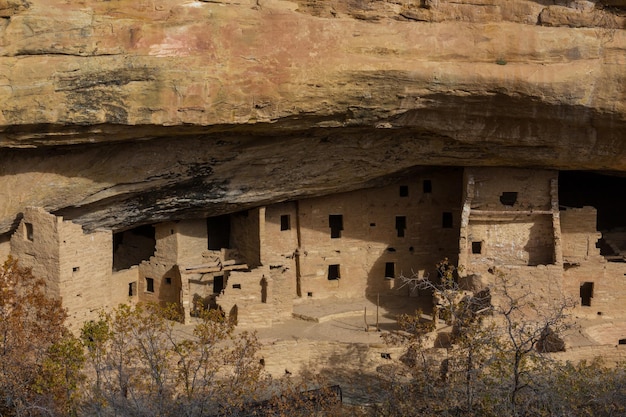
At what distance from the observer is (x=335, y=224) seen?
85.4 feet

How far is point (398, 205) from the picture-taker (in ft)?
83.9

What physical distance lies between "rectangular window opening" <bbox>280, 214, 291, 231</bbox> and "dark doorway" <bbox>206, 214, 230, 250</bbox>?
172 cm

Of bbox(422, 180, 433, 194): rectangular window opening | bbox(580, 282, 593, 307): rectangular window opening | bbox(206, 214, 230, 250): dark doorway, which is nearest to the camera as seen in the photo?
bbox(580, 282, 593, 307): rectangular window opening

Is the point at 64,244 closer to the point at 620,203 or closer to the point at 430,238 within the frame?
the point at 430,238

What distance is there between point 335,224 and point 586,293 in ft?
23.2

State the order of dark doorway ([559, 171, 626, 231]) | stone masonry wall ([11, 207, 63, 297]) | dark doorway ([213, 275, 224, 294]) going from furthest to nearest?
dark doorway ([559, 171, 626, 231])
dark doorway ([213, 275, 224, 294])
stone masonry wall ([11, 207, 63, 297])

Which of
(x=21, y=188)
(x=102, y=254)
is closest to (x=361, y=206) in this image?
(x=102, y=254)

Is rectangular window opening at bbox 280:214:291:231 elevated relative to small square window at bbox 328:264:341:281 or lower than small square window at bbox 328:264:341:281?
elevated

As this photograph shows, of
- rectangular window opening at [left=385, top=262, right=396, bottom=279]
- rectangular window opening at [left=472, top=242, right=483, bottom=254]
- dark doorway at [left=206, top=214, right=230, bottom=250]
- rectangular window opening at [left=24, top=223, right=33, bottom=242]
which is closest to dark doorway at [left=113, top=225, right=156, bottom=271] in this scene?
dark doorway at [left=206, top=214, right=230, bottom=250]

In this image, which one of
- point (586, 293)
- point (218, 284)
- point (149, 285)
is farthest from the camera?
point (218, 284)

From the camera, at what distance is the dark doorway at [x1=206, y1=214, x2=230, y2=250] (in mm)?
25953

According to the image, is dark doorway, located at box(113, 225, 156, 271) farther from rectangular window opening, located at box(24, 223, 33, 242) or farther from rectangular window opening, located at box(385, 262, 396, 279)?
rectangular window opening, located at box(385, 262, 396, 279)

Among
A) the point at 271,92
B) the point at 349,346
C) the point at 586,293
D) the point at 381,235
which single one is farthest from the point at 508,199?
the point at 271,92

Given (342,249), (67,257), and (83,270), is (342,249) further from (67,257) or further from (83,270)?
(67,257)
